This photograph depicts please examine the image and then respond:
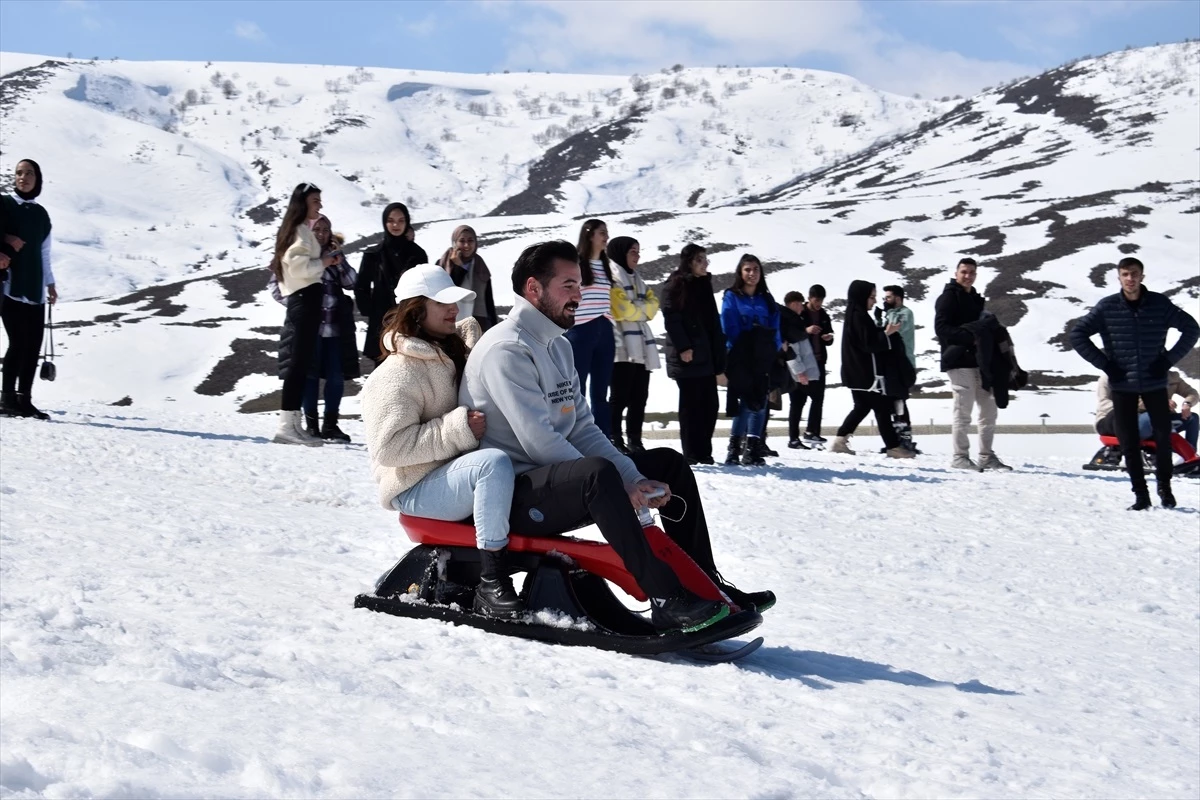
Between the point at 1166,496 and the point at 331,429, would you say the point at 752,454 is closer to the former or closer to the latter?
the point at 1166,496

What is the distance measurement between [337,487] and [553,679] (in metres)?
4.49

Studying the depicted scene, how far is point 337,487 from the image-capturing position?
813 centimetres

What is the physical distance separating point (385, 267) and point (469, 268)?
735mm

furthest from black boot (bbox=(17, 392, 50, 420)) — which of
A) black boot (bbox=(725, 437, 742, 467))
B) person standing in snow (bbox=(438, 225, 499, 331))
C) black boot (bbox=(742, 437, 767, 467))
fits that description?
black boot (bbox=(742, 437, 767, 467))

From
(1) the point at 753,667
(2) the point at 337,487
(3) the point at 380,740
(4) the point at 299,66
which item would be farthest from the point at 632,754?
(4) the point at 299,66

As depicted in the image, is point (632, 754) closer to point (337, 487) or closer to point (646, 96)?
point (337, 487)

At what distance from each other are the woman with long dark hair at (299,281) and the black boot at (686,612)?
5.87 meters

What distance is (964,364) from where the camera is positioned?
12.3m

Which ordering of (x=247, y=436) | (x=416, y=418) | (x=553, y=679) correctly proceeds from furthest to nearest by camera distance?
1. (x=247, y=436)
2. (x=416, y=418)
3. (x=553, y=679)

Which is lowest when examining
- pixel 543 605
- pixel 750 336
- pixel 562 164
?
pixel 543 605

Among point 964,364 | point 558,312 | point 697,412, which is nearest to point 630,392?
point 697,412

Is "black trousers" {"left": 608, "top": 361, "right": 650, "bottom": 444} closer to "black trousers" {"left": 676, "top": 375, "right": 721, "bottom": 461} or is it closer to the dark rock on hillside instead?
"black trousers" {"left": 676, "top": 375, "right": 721, "bottom": 461}

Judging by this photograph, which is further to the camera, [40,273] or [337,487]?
[40,273]

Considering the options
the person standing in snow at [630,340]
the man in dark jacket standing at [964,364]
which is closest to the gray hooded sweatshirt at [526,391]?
the person standing in snow at [630,340]
